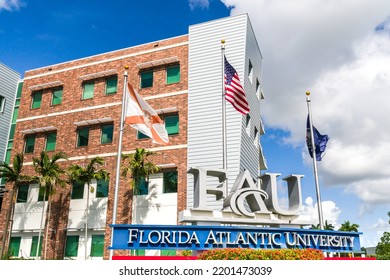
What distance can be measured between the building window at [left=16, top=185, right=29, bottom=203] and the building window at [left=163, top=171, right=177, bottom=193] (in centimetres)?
1347

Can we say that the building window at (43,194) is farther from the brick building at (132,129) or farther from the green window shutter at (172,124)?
the green window shutter at (172,124)

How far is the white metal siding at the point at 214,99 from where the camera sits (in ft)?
82.3

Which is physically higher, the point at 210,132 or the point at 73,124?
the point at 73,124

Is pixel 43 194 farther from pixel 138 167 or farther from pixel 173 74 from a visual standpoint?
→ pixel 173 74

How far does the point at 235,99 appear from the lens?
1831 cm

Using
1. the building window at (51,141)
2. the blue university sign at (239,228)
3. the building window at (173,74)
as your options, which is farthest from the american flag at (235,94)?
the building window at (51,141)

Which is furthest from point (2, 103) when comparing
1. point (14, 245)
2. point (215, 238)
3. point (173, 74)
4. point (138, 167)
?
point (215, 238)

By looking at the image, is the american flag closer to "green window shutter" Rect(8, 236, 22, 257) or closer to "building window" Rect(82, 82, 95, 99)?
"building window" Rect(82, 82, 95, 99)

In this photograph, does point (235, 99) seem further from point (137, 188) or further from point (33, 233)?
point (33, 233)

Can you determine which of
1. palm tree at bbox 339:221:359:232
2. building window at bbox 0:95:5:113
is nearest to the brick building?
building window at bbox 0:95:5:113

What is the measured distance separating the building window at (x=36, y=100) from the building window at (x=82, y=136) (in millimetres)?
6277
